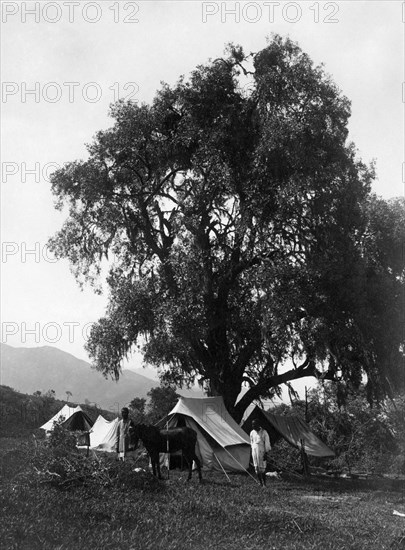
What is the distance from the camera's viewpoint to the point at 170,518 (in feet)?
28.6

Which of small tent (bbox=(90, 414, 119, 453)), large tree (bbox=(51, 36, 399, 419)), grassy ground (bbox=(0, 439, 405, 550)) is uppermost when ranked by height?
large tree (bbox=(51, 36, 399, 419))

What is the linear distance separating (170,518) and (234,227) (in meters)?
15.7

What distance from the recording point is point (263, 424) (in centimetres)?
2305

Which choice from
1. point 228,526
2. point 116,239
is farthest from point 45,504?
point 116,239

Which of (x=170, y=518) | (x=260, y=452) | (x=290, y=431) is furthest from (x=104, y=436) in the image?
(x=170, y=518)

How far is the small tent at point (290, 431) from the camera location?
74.0ft

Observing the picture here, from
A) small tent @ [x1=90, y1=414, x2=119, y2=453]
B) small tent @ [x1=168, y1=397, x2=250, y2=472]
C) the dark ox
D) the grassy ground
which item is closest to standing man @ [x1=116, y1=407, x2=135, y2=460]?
the dark ox

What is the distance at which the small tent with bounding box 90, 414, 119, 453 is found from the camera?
25.3m

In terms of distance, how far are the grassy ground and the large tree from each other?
7.79 m

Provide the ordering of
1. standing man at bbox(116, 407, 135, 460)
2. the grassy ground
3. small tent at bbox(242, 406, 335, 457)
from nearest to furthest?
the grassy ground, standing man at bbox(116, 407, 135, 460), small tent at bbox(242, 406, 335, 457)

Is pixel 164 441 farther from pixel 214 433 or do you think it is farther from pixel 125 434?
pixel 214 433

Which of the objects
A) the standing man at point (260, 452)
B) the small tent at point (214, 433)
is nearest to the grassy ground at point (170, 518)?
the standing man at point (260, 452)

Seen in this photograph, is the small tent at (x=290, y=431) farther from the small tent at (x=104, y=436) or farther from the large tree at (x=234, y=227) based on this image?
the small tent at (x=104, y=436)

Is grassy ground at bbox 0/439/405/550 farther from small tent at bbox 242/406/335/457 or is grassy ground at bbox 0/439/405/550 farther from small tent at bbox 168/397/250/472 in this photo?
small tent at bbox 242/406/335/457
